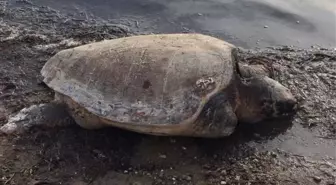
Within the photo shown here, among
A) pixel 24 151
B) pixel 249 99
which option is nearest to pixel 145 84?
pixel 249 99

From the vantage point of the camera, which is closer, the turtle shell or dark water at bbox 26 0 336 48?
the turtle shell

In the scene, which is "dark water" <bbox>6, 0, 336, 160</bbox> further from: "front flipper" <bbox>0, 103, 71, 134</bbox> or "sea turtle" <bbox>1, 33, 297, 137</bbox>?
"front flipper" <bbox>0, 103, 71, 134</bbox>

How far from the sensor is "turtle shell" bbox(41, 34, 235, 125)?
3.79 metres

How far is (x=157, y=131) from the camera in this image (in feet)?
12.7

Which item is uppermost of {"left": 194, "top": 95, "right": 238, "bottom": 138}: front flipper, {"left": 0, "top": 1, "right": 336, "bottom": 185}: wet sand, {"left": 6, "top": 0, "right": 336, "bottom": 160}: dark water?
{"left": 6, "top": 0, "right": 336, "bottom": 160}: dark water

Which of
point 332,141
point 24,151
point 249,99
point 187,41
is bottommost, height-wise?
point 24,151

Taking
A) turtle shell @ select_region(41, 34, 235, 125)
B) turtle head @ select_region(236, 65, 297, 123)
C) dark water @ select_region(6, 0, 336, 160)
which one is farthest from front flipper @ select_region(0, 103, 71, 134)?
dark water @ select_region(6, 0, 336, 160)

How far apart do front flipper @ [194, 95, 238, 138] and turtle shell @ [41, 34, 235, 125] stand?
7 cm

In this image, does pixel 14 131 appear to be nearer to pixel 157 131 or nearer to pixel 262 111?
pixel 157 131

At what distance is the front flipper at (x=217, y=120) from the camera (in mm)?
3805

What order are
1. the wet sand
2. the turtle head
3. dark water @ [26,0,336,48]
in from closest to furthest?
the wet sand, the turtle head, dark water @ [26,0,336,48]

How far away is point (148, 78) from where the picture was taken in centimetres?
390

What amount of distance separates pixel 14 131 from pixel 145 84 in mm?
1361

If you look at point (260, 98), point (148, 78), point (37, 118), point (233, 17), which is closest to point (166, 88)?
point (148, 78)
